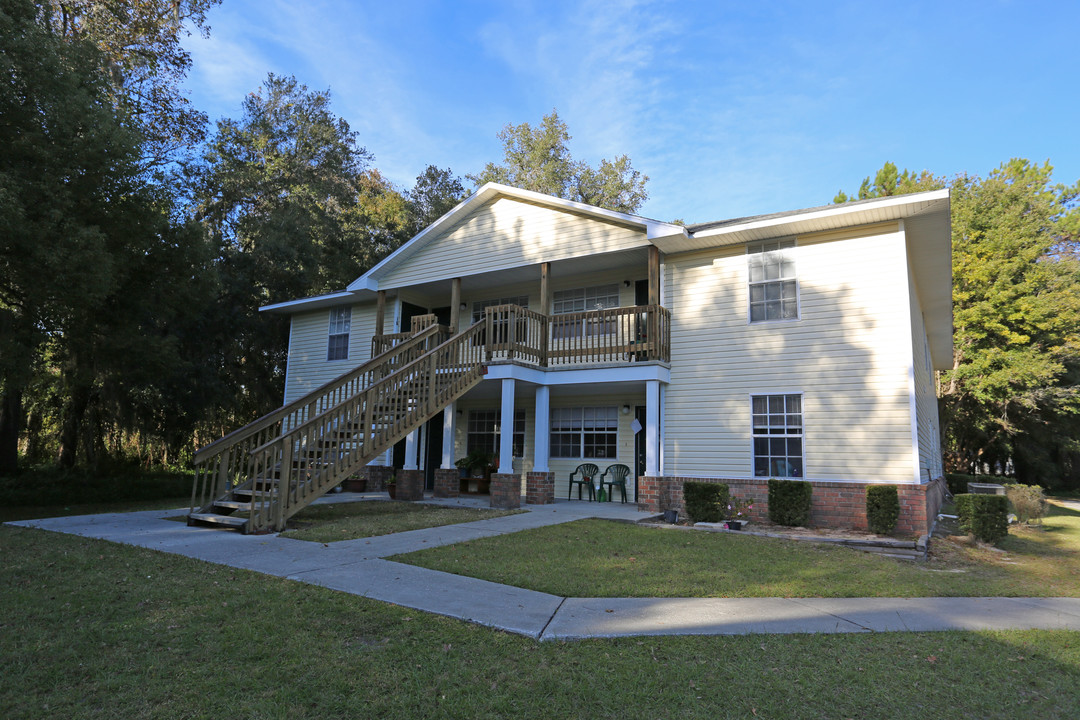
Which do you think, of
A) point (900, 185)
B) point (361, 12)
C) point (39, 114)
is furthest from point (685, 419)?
point (900, 185)

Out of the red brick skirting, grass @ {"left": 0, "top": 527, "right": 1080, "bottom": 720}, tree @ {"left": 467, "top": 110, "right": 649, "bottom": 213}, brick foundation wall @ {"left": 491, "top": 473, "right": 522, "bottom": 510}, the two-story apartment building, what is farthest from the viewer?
tree @ {"left": 467, "top": 110, "right": 649, "bottom": 213}

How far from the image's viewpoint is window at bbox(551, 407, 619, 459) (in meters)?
14.4

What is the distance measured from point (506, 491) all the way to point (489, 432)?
4482mm

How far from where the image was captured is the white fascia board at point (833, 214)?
33.2ft

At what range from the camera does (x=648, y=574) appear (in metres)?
6.25

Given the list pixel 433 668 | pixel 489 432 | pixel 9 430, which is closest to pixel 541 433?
pixel 489 432

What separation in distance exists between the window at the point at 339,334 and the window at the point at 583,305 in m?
6.78

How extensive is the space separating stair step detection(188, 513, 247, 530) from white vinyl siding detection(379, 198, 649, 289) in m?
8.20

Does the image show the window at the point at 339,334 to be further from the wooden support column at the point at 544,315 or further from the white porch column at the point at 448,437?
the wooden support column at the point at 544,315

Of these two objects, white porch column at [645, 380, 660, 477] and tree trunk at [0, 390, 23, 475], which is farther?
tree trunk at [0, 390, 23, 475]

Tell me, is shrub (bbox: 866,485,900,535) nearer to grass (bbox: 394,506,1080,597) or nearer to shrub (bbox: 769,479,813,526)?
grass (bbox: 394,506,1080,597)

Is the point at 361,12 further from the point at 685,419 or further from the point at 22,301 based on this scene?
the point at 685,419

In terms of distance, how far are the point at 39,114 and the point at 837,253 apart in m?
14.3

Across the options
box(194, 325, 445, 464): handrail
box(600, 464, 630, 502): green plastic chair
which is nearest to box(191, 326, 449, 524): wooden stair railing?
box(194, 325, 445, 464): handrail
